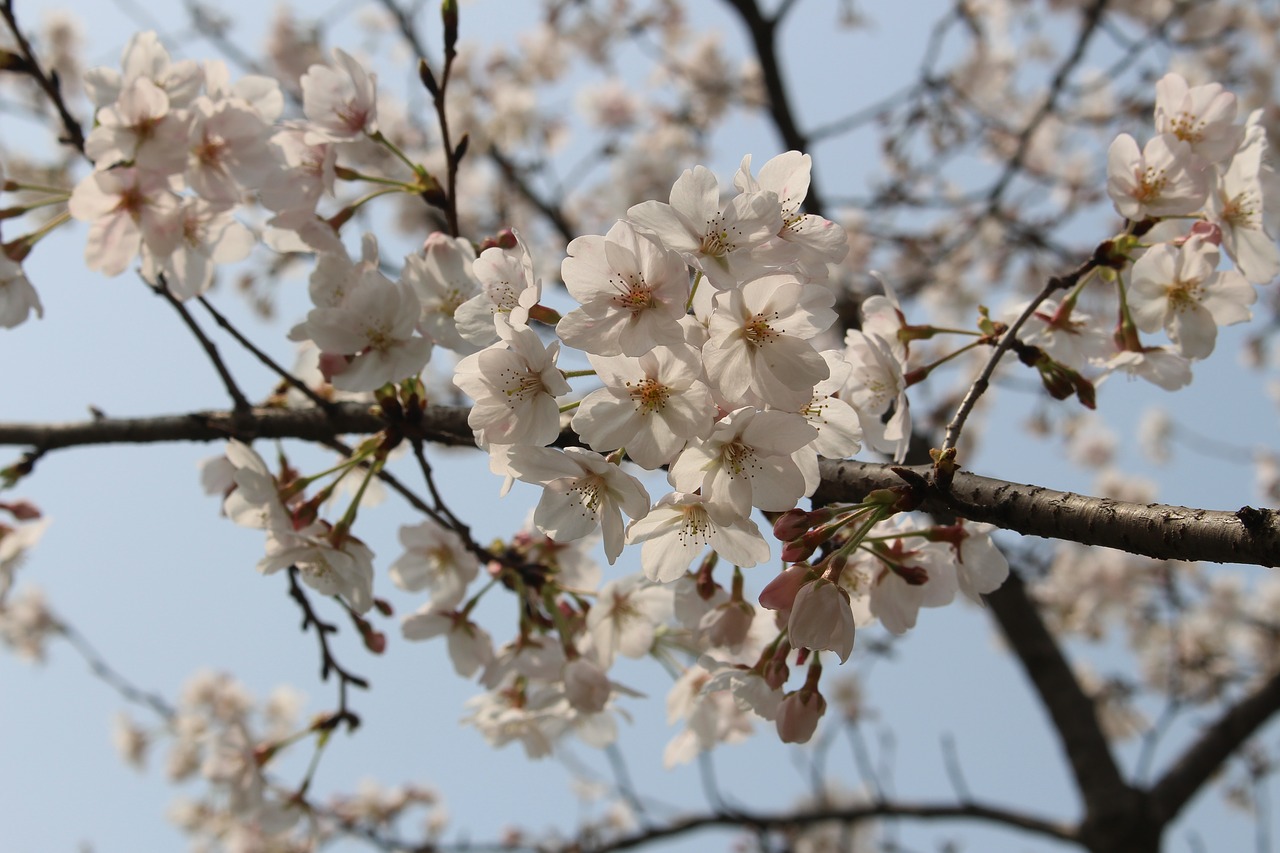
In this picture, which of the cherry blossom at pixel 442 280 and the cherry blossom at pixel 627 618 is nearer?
the cherry blossom at pixel 442 280

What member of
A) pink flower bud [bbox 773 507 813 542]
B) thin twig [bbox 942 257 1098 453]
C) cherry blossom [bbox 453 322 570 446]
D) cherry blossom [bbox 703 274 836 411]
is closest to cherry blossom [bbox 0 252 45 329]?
cherry blossom [bbox 453 322 570 446]

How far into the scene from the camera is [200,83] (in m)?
1.86

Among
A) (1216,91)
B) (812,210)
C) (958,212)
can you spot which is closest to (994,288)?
(958,212)

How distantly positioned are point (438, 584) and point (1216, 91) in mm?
1826

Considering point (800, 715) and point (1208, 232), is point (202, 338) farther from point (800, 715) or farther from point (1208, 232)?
point (1208, 232)

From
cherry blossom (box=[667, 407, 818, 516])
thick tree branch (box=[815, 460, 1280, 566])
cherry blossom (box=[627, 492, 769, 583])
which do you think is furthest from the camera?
cherry blossom (box=[627, 492, 769, 583])

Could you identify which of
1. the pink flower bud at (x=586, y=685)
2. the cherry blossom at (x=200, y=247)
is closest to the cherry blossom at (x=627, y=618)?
the pink flower bud at (x=586, y=685)

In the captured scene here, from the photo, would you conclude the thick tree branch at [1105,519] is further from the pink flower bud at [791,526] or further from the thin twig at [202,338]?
the thin twig at [202,338]

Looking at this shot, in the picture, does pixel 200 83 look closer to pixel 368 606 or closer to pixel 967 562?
pixel 368 606

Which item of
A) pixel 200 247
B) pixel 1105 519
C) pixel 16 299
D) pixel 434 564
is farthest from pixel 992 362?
pixel 16 299

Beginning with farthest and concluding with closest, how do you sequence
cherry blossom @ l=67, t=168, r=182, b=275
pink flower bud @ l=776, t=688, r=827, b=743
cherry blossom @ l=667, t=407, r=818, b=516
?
cherry blossom @ l=67, t=168, r=182, b=275
pink flower bud @ l=776, t=688, r=827, b=743
cherry blossom @ l=667, t=407, r=818, b=516

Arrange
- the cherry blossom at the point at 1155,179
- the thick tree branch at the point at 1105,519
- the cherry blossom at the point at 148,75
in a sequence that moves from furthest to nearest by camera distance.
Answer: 1. the cherry blossom at the point at 148,75
2. the cherry blossom at the point at 1155,179
3. the thick tree branch at the point at 1105,519

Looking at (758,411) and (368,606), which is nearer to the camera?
(758,411)

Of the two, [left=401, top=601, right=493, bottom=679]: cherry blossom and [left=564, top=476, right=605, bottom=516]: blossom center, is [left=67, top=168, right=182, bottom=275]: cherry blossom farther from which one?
[left=564, top=476, right=605, bottom=516]: blossom center
